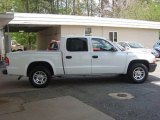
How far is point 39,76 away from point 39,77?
4cm

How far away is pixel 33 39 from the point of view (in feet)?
157

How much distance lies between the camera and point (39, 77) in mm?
11516

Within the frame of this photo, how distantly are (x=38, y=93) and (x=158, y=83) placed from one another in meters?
4.62

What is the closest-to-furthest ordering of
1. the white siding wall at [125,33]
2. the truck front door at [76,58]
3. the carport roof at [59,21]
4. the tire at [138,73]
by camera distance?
the truck front door at [76,58]
the tire at [138,73]
the carport roof at [59,21]
the white siding wall at [125,33]

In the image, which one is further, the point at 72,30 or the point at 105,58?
the point at 72,30

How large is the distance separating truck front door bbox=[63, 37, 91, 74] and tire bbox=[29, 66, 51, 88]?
28.8 inches

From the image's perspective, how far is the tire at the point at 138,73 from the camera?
1209 centimetres

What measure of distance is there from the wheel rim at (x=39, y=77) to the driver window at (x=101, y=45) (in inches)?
85.7

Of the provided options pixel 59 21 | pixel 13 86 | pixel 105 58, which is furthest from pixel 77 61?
pixel 59 21

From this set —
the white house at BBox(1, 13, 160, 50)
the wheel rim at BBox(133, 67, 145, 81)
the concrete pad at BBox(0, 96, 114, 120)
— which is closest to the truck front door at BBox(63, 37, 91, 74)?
the wheel rim at BBox(133, 67, 145, 81)

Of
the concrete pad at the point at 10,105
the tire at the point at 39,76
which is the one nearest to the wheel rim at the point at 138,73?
the tire at the point at 39,76

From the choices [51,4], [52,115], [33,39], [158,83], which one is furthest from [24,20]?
[51,4]

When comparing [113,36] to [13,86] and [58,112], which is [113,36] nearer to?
[13,86]

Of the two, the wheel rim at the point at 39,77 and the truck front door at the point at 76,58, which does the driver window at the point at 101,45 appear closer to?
the truck front door at the point at 76,58
